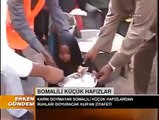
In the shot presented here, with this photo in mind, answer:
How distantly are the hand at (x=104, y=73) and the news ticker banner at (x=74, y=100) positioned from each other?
42 mm

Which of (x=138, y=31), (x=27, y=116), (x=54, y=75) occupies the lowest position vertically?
(x=27, y=116)

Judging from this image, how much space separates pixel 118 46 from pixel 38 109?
406 mm

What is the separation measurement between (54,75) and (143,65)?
0.36 metres

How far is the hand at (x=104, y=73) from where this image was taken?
1.30 metres

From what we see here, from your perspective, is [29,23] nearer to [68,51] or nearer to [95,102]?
[68,51]

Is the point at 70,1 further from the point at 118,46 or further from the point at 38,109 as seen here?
the point at 38,109

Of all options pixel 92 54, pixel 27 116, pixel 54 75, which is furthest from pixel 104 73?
pixel 27 116

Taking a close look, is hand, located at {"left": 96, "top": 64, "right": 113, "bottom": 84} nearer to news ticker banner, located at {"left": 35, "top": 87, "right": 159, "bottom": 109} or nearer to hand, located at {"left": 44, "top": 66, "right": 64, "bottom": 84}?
news ticker banner, located at {"left": 35, "top": 87, "right": 159, "bottom": 109}

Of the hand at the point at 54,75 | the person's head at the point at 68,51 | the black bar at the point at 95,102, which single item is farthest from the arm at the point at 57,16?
the black bar at the point at 95,102

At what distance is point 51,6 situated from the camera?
1.28 meters

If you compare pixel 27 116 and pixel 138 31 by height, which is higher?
pixel 138 31

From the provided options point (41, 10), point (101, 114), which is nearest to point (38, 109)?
point (101, 114)

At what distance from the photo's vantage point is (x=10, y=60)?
1282mm

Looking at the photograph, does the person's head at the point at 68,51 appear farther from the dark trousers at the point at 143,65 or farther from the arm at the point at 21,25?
the dark trousers at the point at 143,65
